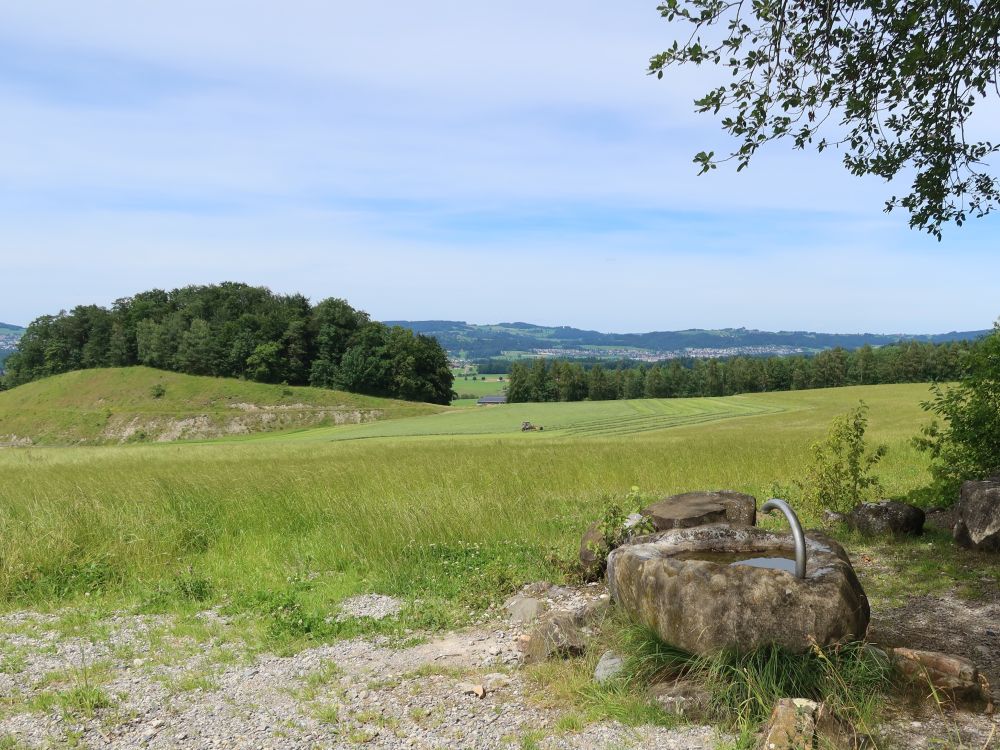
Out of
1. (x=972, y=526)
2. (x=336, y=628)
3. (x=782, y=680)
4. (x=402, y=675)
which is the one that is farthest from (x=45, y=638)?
(x=972, y=526)

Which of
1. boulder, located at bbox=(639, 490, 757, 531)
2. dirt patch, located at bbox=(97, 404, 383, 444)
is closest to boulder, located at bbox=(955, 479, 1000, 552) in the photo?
boulder, located at bbox=(639, 490, 757, 531)

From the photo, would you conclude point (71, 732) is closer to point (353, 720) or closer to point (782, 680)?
point (353, 720)

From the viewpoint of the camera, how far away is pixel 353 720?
5344 mm

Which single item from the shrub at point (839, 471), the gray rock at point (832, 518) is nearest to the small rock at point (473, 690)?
the gray rock at point (832, 518)

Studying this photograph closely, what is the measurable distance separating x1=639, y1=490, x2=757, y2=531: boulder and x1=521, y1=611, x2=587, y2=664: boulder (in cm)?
263

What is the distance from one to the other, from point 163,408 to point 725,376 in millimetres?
96971

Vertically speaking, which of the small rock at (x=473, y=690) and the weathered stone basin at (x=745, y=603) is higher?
the weathered stone basin at (x=745, y=603)

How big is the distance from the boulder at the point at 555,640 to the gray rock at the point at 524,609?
2.30ft

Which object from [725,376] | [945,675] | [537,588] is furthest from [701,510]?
[725,376]

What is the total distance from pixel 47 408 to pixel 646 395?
99353 millimetres

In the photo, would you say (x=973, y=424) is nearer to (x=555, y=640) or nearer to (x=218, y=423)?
(x=555, y=640)

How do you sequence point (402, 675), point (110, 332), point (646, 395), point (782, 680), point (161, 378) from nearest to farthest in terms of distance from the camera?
point (782, 680)
point (402, 675)
point (161, 378)
point (110, 332)
point (646, 395)

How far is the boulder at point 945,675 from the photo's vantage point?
15.7ft

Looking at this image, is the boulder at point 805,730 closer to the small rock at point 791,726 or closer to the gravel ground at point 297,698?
the small rock at point 791,726
